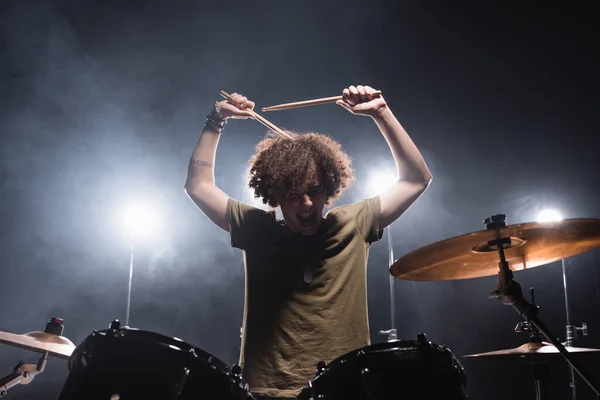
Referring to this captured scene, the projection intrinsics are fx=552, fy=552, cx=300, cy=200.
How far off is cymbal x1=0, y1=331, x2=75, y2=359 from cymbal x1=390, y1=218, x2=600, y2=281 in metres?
1.54

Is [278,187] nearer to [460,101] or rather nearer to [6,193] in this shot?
[6,193]

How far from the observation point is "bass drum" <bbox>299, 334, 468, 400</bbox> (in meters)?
1.56

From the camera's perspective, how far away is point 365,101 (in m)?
2.36

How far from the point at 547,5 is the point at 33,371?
5.26 m

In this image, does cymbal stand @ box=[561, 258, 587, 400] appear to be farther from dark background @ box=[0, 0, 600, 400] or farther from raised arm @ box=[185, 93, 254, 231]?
raised arm @ box=[185, 93, 254, 231]

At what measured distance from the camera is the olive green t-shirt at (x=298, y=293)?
6.43ft

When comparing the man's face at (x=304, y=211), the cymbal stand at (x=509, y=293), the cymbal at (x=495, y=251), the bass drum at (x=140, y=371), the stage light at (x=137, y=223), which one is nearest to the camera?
the bass drum at (x=140, y=371)

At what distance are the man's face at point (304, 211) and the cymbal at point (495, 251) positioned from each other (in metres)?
0.37

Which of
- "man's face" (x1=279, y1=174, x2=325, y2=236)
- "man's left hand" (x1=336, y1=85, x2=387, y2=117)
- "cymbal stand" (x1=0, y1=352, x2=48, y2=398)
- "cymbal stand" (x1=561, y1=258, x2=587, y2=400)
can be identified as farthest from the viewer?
"cymbal stand" (x1=561, y1=258, x2=587, y2=400)

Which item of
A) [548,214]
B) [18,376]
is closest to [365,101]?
[18,376]

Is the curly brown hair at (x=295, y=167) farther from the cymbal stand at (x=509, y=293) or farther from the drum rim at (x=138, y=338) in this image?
the drum rim at (x=138, y=338)

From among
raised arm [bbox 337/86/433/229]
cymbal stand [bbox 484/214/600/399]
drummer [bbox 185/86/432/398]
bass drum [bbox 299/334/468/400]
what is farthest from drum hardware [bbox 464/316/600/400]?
bass drum [bbox 299/334/468/400]

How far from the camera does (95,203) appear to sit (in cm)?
475

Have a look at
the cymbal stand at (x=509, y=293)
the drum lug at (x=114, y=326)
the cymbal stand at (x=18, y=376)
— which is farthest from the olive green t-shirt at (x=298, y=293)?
the cymbal stand at (x=18, y=376)
